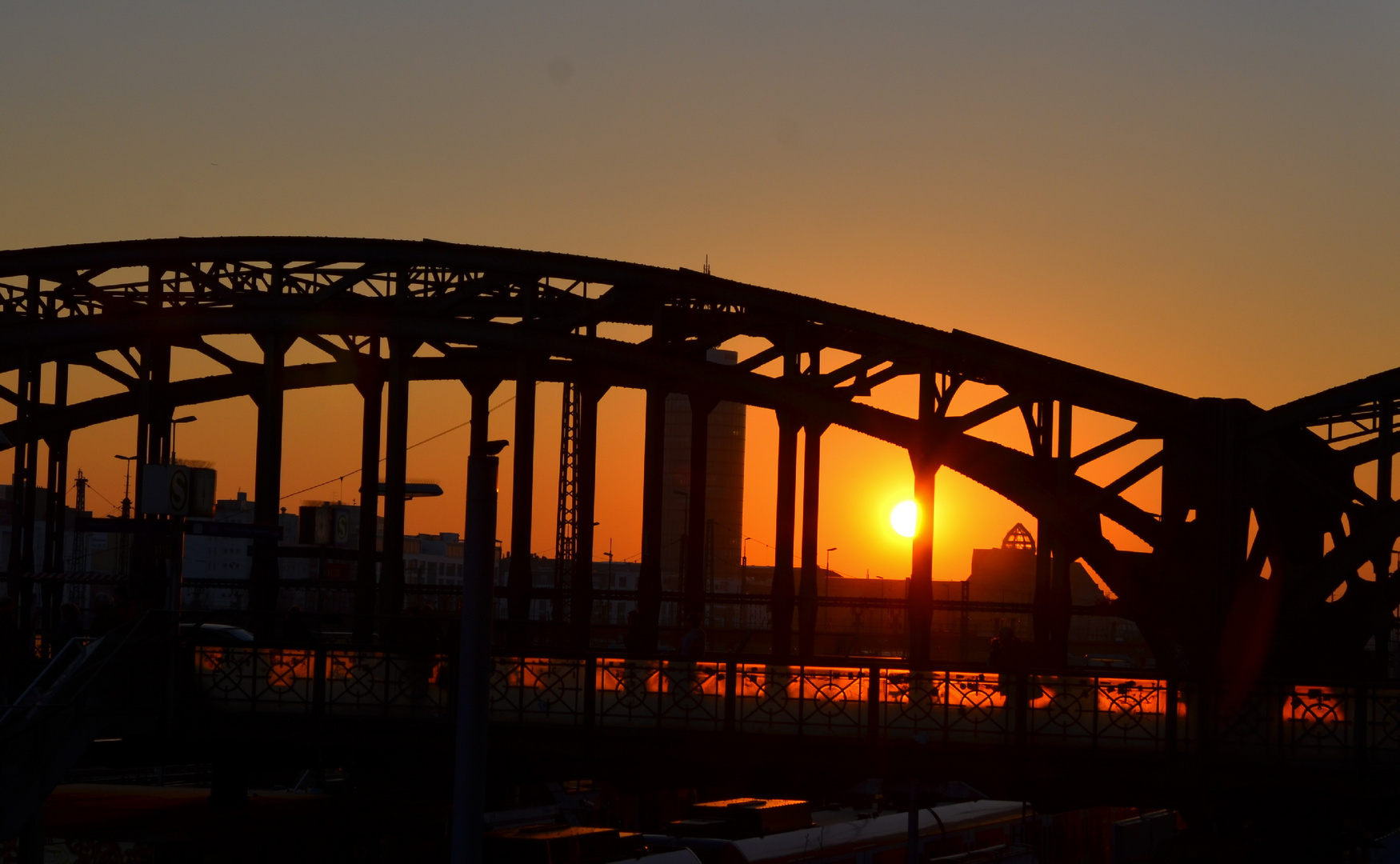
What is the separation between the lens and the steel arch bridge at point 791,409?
27984mm

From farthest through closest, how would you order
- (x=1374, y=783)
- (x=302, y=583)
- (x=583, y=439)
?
(x=583, y=439) < (x=302, y=583) < (x=1374, y=783)

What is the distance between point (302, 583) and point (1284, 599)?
19782 mm

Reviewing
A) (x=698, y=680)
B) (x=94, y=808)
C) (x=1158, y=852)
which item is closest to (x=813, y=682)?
(x=698, y=680)

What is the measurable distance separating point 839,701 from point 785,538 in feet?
42.4

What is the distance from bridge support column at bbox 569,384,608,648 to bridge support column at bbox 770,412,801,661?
3871 millimetres

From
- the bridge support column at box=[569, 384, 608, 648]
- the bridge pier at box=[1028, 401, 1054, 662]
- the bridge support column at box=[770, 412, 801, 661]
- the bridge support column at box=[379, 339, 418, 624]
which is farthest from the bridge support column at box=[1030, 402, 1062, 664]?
the bridge support column at box=[379, 339, 418, 624]

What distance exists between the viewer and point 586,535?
116 feet

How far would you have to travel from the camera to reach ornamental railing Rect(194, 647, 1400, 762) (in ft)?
68.9

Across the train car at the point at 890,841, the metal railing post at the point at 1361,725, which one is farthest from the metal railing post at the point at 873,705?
the train car at the point at 890,841

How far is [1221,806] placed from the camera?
21609 millimetres

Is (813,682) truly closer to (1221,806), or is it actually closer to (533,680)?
(533,680)

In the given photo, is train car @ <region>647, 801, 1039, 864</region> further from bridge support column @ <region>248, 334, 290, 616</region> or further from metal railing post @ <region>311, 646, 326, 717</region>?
bridge support column @ <region>248, 334, 290, 616</region>

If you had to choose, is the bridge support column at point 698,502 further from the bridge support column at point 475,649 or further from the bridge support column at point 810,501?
the bridge support column at point 475,649

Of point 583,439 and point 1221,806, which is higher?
point 583,439
